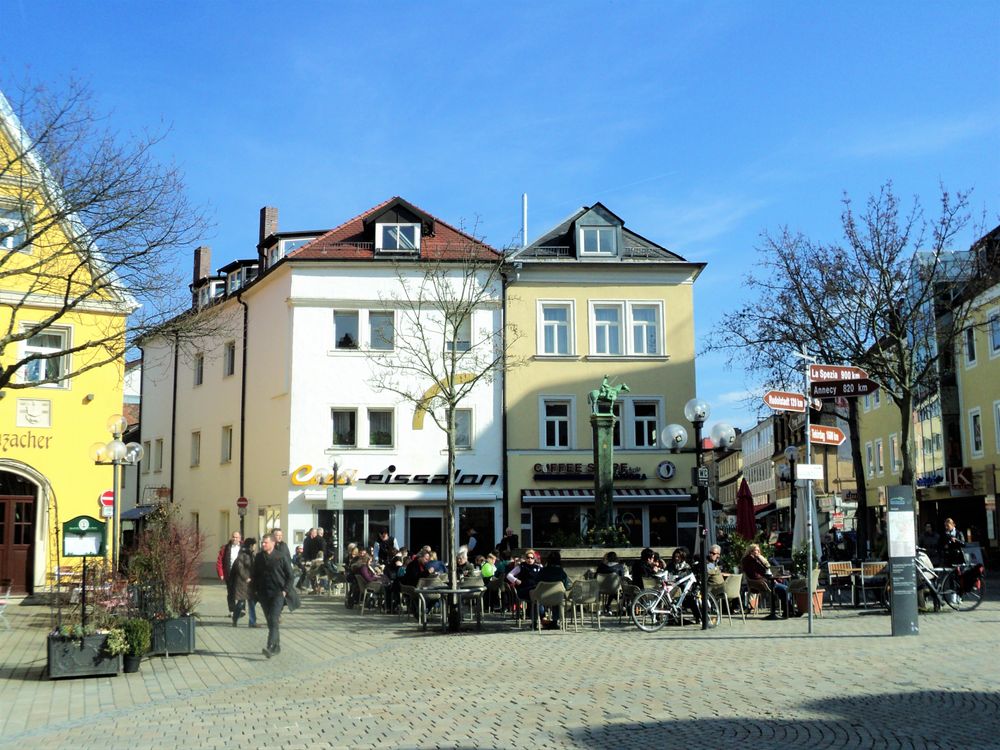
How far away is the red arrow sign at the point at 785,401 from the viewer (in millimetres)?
17266

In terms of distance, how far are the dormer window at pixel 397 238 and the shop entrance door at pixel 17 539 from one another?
48.4 feet

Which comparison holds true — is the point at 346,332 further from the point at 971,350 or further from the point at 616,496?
the point at 971,350

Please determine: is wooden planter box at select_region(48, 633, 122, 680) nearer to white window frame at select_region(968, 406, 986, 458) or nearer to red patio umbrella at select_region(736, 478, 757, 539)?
red patio umbrella at select_region(736, 478, 757, 539)

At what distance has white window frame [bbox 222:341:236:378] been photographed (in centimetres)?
4244

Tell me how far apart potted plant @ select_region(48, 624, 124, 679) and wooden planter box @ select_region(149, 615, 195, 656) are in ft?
4.87

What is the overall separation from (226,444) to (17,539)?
14.6 meters

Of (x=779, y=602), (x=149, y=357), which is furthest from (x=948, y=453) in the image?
(x=149, y=357)

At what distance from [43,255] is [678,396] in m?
20.8

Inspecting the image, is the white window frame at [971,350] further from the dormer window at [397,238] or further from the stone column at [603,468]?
the stone column at [603,468]

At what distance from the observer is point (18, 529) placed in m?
27.9

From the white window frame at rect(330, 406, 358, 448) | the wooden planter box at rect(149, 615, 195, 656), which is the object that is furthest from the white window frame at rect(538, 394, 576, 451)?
the wooden planter box at rect(149, 615, 195, 656)

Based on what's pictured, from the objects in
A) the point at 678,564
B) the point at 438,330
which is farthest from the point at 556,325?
the point at 678,564

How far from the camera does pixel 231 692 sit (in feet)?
41.3

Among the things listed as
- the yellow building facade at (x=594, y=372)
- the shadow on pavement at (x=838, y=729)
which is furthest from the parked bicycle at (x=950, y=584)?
the yellow building facade at (x=594, y=372)
